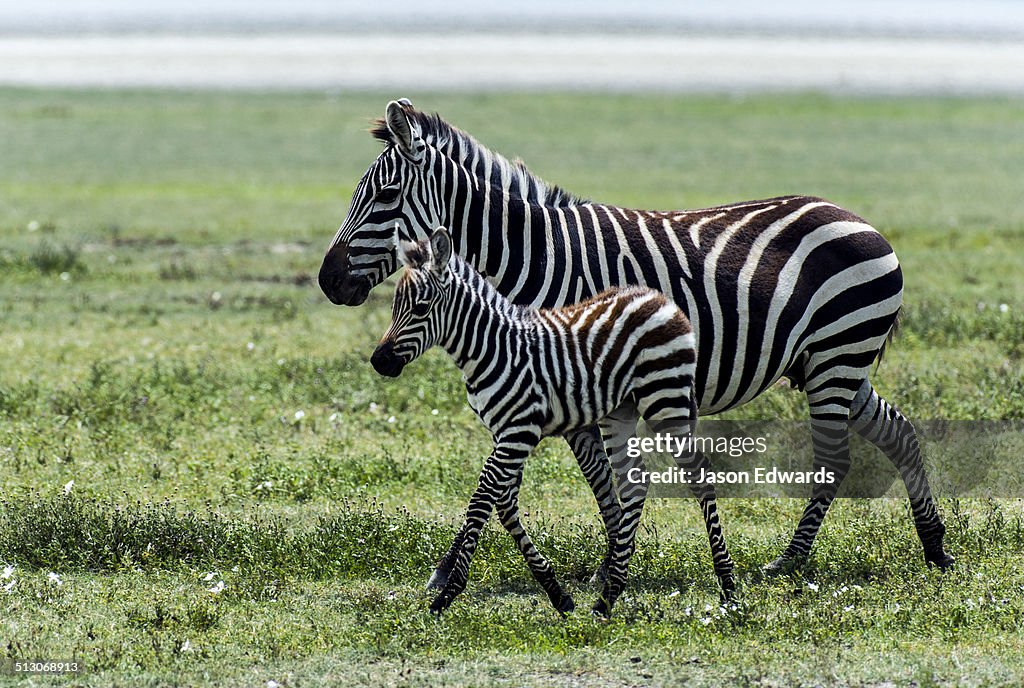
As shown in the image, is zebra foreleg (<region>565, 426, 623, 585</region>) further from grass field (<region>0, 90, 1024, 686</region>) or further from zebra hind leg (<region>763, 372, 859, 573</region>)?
zebra hind leg (<region>763, 372, 859, 573</region>)

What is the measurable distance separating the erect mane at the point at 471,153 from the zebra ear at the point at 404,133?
9cm

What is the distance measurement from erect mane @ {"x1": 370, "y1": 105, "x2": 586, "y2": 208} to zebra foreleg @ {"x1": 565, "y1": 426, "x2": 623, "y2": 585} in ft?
4.92

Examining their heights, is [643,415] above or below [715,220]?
below

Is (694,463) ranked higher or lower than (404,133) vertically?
lower

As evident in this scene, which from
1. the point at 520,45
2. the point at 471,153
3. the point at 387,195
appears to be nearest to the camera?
the point at 387,195

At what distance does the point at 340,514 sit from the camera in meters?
8.88

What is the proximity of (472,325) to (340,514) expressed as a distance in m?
2.32

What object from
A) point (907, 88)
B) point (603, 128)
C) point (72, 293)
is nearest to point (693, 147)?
point (603, 128)

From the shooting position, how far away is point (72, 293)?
16.2 meters

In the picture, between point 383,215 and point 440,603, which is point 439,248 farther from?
point 440,603

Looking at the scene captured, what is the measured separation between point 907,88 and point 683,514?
170 ft

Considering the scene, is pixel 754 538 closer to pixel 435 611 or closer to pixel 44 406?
pixel 435 611

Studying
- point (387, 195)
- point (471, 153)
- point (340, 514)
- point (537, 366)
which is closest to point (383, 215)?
point (387, 195)

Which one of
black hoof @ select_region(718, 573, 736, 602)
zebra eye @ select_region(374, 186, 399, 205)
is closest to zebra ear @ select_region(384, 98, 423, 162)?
zebra eye @ select_region(374, 186, 399, 205)
